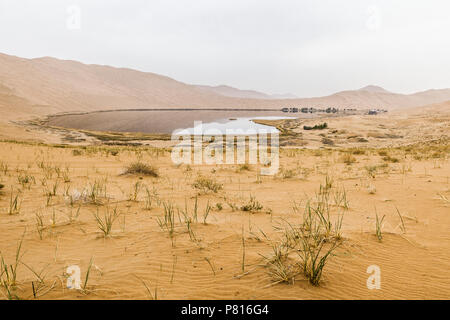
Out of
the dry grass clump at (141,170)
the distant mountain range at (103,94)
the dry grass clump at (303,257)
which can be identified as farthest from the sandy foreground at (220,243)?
the distant mountain range at (103,94)

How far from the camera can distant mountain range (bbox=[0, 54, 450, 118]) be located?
65.6 metres

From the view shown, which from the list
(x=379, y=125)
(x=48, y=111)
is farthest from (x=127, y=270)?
(x=48, y=111)

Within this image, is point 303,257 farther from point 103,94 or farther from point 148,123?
point 103,94

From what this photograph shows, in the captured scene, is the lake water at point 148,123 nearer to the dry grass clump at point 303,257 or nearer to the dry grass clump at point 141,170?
the dry grass clump at point 141,170

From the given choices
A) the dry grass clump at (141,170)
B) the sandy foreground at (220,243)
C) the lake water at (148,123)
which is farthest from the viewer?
the lake water at (148,123)

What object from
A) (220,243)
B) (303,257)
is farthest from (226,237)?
(303,257)

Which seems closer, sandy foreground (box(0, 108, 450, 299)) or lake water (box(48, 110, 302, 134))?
sandy foreground (box(0, 108, 450, 299))

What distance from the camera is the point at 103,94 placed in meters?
95.9

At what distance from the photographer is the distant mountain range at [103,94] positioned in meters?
65.6

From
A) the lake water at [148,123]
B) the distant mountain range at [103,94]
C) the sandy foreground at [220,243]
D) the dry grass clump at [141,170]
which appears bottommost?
the sandy foreground at [220,243]

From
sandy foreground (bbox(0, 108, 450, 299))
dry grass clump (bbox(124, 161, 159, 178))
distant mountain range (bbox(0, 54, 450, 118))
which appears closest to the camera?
sandy foreground (bbox(0, 108, 450, 299))

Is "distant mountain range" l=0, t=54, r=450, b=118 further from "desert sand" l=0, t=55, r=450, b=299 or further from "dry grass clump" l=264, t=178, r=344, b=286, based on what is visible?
"dry grass clump" l=264, t=178, r=344, b=286

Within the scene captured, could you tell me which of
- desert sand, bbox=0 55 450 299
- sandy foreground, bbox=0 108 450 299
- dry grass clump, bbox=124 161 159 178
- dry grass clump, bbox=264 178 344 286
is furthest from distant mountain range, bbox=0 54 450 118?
dry grass clump, bbox=264 178 344 286

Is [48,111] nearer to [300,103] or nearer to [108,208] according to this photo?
[108,208]
